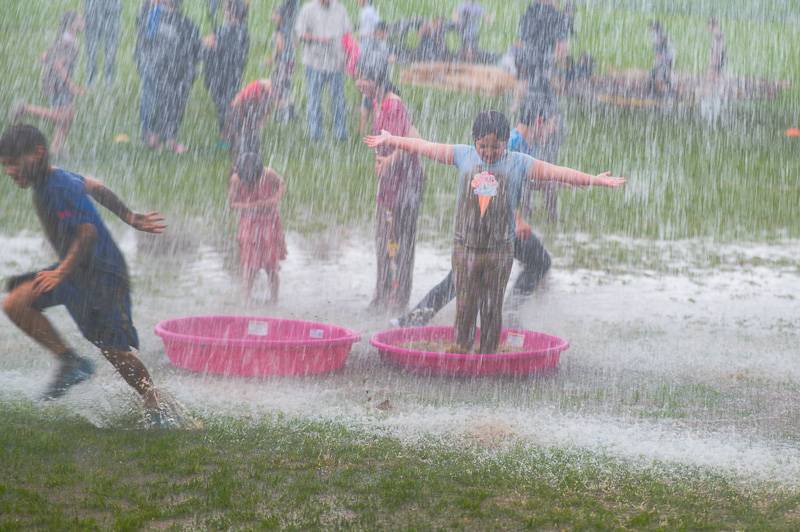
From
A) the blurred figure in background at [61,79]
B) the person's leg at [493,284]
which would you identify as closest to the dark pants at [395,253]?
the person's leg at [493,284]

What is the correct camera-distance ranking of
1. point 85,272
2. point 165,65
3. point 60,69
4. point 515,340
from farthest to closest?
point 165,65
point 60,69
point 515,340
point 85,272

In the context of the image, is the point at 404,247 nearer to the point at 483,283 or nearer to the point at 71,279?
the point at 483,283

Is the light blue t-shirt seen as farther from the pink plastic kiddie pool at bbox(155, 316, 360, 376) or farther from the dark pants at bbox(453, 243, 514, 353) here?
the pink plastic kiddie pool at bbox(155, 316, 360, 376)

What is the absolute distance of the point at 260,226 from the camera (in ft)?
33.5

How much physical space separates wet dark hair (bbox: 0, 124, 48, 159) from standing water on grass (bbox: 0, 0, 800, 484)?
1473 millimetres

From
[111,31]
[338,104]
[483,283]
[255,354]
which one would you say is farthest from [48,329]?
[111,31]

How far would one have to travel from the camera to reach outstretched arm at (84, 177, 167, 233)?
21.7 ft

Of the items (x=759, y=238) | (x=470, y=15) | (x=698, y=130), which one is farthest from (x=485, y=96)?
(x=759, y=238)

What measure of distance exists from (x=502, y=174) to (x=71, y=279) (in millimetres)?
2799

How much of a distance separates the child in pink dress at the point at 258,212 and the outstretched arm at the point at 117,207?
11.1ft

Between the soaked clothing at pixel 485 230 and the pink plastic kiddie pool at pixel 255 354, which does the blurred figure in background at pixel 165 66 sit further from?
the soaked clothing at pixel 485 230

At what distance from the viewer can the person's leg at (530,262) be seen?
927 cm

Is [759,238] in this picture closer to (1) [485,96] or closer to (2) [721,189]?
(2) [721,189]

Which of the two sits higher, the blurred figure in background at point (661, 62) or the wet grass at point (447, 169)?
the blurred figure in background at point (661, 62)
